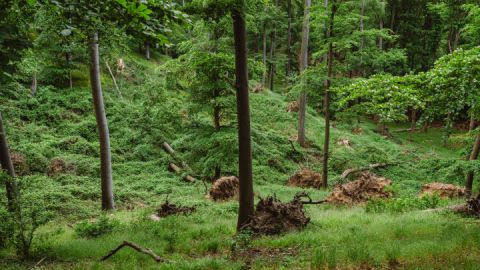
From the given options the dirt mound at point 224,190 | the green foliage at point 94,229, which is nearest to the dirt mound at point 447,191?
the dirt mound at point 224,190

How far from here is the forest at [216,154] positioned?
613 centimetres

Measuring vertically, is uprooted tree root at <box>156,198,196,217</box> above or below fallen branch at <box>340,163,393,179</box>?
above

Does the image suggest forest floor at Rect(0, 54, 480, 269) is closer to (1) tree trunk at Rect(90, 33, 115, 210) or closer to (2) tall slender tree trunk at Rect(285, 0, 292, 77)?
(1) tree trunk at Rect(90, 33, 115, 210)

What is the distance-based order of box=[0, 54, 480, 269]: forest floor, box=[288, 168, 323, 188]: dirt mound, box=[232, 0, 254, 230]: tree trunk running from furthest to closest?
box=[288, 168, 323, 188]: dirt mound, box=[232, 0, 254, 230]: tree trunk, box=[0, 54, 480, 269]: forest floor

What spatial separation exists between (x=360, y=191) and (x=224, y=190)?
5.20 meters

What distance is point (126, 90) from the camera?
27.2m

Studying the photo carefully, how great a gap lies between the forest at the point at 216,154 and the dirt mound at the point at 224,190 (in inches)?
2.4

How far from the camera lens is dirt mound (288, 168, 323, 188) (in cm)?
1823

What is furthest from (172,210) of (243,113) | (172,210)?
(243,113)

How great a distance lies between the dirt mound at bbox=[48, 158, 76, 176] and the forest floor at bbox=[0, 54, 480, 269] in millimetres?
59

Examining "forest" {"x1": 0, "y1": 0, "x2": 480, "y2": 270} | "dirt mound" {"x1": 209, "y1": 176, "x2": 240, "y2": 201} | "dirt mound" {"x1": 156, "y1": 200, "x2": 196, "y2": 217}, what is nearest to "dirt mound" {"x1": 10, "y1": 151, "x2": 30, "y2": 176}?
"forest" {"x1": 0, "y1": 0, "x2": 480, "y2": 270}

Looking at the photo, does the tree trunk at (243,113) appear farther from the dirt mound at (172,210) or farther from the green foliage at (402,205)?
the green foliage at (402,205)

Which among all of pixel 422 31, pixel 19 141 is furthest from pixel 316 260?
pixel 422 31

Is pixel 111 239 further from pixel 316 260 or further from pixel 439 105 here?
pixel 439 105
